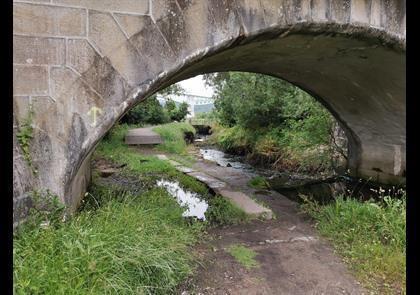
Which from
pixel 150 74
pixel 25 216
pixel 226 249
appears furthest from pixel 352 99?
pixel 25 216

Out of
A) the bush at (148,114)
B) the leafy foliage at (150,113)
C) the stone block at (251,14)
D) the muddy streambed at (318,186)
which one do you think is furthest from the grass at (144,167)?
the bush at (148,114)

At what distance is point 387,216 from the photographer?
3.95 metres

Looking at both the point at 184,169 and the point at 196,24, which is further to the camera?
the point at 184,169

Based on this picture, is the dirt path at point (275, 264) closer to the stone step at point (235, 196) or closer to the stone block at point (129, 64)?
the stone step at point (235, 196)

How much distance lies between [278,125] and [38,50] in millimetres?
9738

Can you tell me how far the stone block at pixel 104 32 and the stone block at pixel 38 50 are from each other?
0.81ft

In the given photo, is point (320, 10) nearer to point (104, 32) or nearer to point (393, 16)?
point (393, 16)

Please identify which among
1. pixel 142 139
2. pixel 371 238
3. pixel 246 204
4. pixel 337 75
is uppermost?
pixel 337 75

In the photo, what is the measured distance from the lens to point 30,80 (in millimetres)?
2488

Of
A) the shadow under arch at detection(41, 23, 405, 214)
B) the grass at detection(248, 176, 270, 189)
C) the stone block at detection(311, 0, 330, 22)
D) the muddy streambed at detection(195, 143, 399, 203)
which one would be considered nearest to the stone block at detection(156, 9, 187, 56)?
the shadow under arch at detection(41, 23, 405, 214)

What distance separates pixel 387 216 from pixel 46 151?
372 centimetres

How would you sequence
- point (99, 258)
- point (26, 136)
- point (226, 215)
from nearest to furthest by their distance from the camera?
1. point (99, 258)
2. point (26, 136)
3. point (226, 215)

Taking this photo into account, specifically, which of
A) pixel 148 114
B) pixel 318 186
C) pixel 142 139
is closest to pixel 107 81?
pixel 318 186

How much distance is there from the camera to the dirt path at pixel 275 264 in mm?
2906
